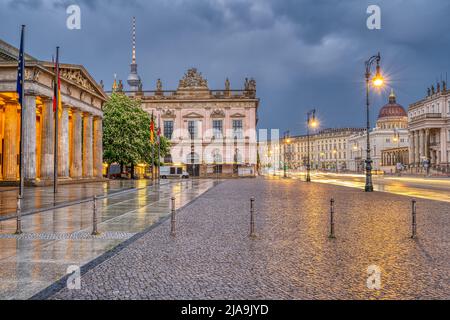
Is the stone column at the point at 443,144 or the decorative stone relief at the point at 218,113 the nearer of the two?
the decorative stone relief at the point at 218,113

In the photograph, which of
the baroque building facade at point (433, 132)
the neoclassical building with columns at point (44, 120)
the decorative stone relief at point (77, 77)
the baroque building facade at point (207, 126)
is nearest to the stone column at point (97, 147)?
the neoclassical building with columns at point (44, 120)

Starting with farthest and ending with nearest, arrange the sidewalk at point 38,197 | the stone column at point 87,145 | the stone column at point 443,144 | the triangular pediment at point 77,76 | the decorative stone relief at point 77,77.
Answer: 1. the stone column at point 443,144
2. the stone column at point 87,145
3. the decorative stone relief at point 77,77
4. the triangular pediment at point 77,76
5. the sidewalk at point 38,197

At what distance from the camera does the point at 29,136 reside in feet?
110

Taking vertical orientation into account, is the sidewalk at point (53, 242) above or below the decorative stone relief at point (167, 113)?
below

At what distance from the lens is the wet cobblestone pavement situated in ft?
19.9

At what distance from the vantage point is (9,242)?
9.89m

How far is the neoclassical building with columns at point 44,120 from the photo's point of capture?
33719 millimetres

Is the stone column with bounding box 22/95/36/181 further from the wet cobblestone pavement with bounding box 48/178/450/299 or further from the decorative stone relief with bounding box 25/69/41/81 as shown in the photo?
the wet cobblestone pavement with bounding box 48/178/450/299

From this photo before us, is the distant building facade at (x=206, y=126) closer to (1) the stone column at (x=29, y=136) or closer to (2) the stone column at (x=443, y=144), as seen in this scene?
(2) the stone column at (x=443, y=144)

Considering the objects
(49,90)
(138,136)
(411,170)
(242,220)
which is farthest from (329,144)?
(242,220)

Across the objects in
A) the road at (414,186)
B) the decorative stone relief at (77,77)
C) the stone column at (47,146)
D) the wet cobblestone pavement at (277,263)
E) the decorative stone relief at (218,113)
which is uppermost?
the decorative stone relief at (218,113)

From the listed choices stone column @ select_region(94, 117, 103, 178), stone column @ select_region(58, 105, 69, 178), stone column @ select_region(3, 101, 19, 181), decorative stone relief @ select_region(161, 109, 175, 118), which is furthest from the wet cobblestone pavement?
decorative stone relief @ select_region(161, 109, 175, 118)
